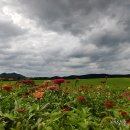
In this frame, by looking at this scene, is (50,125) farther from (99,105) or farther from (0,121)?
(99,105)

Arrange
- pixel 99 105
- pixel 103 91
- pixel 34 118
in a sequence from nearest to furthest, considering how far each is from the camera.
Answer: pixel 34 118 < pixel 99 105 < pixel 103 91

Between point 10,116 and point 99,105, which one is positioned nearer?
point 10,116

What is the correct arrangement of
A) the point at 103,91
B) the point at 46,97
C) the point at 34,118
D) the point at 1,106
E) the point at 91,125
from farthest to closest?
the point at 103,91 → the point at 46,97 → the point at 1,106 → the point at 34,118 → the point at 91,125

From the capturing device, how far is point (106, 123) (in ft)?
19.3

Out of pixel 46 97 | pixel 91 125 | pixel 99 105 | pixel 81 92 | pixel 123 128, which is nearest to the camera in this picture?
pixel 123 128

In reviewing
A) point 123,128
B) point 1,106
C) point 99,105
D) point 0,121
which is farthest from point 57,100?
point 123,128

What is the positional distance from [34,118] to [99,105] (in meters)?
4.40

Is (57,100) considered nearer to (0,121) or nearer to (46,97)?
(46,97)

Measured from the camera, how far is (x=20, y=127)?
5.62 m

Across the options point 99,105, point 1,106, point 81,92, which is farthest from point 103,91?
point 1,106

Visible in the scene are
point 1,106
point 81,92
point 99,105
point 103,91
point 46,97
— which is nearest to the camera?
point 1,106

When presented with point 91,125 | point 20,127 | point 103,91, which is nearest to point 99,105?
point 103,91

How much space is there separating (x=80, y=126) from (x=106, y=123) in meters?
0.47

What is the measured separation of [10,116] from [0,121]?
0.22 m
